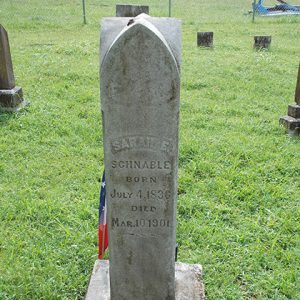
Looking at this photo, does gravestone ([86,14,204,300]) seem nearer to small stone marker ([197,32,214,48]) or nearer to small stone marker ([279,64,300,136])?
small stone marker ([279,64,300,136])

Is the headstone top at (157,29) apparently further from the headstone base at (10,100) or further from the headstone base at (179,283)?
the headstone base at (10,100)

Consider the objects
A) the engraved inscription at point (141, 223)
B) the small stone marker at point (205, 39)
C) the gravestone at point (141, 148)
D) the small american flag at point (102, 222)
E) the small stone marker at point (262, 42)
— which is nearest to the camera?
the gravestone at point (141, 148)

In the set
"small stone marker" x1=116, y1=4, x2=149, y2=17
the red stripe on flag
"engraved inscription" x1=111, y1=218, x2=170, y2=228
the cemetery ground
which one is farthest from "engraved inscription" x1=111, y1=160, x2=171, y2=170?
the cemetery ground

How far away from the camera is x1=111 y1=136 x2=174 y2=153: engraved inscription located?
2.08m

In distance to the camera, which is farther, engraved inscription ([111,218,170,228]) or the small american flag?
the small american flag

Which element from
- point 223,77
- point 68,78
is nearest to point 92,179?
point 68,78

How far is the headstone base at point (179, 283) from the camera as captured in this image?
2.64 m

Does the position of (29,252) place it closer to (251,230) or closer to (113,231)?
(113,231)

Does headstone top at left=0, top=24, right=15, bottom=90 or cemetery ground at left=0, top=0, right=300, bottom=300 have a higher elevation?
headstone top at left=0, top=24, right=15, bottom=90

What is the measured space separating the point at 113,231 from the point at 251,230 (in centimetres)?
162

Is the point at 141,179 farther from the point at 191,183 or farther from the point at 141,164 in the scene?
the point at 191,183

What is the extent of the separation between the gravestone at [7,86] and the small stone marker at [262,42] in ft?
23.3

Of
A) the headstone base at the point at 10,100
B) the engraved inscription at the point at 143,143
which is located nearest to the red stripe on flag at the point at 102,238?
the engraved inscription at the point at 143,143

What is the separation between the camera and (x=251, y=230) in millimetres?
3494
